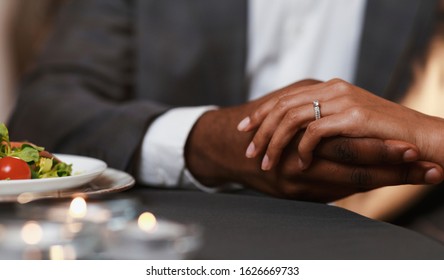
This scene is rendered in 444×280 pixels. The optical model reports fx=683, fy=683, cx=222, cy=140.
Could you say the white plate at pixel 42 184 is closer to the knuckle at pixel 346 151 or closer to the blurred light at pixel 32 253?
the blurred light at pixel 32 253

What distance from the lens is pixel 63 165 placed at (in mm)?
567

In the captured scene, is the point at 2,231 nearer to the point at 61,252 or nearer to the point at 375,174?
the point at 61,252

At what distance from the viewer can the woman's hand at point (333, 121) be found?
0.57m

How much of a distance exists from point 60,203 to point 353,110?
0.25 m

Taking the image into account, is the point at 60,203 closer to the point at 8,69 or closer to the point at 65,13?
the point at 65,13

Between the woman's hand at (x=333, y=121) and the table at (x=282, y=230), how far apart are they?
52 millimetres

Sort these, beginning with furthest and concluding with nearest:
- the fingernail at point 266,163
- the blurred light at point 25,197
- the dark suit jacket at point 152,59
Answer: the dark suit jacket at point 152,59 → the fingernail at point 266,163 → the blurred light at point 25,197

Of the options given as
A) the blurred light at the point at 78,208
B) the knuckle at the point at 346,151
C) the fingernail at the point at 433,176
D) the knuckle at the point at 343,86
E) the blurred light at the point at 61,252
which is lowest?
the blurred light at the point at 78,208

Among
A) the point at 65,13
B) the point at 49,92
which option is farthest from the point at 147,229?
the point at 65,13

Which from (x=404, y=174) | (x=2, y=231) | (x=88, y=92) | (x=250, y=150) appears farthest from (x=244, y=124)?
(x=88, y=92)

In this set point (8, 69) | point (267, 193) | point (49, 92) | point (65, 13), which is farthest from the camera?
point (8, 69)

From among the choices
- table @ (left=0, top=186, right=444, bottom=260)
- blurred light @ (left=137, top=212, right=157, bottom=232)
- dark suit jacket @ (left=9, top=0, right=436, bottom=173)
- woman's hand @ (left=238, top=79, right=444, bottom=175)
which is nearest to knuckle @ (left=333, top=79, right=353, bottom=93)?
woman's hand @ (left=238, top=79, right=444, bottom=175)

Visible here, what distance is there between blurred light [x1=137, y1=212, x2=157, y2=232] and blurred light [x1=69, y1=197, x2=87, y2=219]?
0.04 m

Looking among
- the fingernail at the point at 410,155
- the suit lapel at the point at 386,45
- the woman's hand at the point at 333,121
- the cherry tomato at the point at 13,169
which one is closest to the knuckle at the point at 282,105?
the woman's hand at the point at 333,121
